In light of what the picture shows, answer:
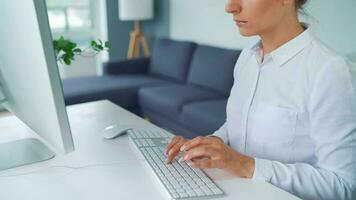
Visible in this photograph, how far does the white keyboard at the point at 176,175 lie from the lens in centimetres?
81

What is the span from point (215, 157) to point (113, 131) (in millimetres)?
472

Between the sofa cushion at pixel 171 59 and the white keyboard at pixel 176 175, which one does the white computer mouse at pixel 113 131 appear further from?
the sofa cushion at pixel 171 59

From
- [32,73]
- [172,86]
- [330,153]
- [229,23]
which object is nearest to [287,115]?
[330,153]

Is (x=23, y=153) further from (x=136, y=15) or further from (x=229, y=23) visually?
(x=136, y=15)

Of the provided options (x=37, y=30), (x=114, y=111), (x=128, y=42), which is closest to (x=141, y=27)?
(x=128, y=42)

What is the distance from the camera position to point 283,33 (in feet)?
3.56

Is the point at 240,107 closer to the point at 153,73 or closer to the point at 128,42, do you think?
the point at 153,73

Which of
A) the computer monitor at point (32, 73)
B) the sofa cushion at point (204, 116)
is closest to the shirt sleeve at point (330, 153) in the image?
the computer monitor at point (32, 73)

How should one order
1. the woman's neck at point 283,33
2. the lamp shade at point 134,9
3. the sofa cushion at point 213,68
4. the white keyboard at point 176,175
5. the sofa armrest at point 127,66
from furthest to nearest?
1. the lamp shade at point 134,9
2. the sofa armrest at point 127,66
3. the sofa cushion at point 213,68
4. the woman's neck at point 283,33
5. the white keyboard at point 176,175

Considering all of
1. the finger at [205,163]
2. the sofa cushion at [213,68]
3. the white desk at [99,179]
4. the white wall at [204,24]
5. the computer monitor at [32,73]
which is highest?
the computer monitor at [32,73]

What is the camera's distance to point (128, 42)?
482 centimetres

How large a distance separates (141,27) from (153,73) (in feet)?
3.26

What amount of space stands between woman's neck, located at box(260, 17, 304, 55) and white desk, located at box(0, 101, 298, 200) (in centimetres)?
43

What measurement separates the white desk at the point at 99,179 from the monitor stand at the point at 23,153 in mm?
28
